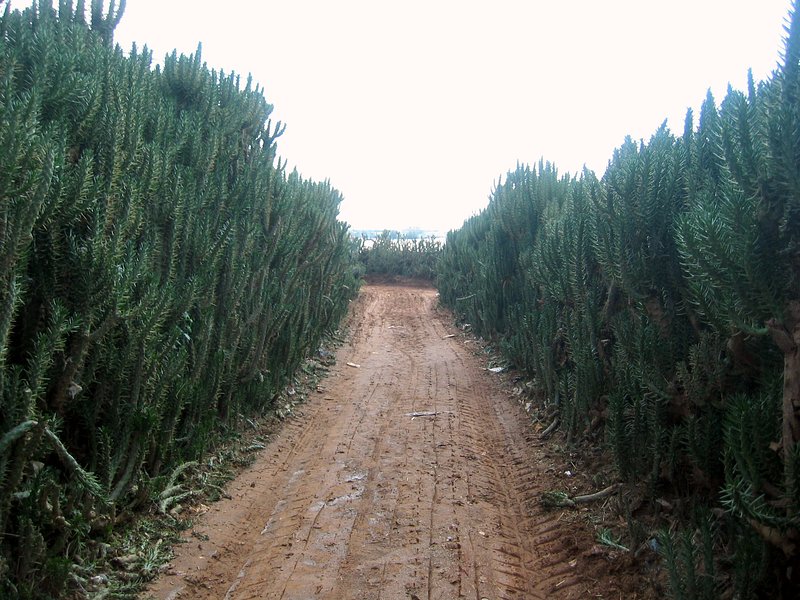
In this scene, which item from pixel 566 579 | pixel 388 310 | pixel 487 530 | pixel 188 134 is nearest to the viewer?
pixel 566 579

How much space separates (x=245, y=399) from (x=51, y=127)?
372 centimetres

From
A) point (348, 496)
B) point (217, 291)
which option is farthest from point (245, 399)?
point (348, 496)

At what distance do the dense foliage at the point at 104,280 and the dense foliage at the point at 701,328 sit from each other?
2.98 m

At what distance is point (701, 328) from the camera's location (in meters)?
3.81

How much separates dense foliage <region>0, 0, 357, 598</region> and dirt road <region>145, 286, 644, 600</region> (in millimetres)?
635

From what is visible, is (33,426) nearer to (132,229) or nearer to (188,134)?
(132,229)

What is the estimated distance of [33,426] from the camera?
2902mm

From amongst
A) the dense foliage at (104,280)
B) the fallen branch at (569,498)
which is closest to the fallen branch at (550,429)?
the fallen branch at (569,498)

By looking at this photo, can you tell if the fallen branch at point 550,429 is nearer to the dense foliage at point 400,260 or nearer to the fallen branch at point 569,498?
the fallen branch at point 569,498

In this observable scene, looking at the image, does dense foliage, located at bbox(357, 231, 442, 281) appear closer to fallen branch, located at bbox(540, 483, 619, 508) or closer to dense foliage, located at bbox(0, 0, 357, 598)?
dense foliage, located at bbox(0, 0, 357, 598)

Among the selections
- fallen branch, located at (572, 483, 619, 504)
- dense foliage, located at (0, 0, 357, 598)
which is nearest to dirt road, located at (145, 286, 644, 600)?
fallen branch, located at (572, 483, 619, 504)

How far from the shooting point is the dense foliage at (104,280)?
2.93 meters

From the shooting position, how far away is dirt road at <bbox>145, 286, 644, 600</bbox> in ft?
11.4

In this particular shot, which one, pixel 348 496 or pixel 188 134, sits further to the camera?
pixel 188 134
